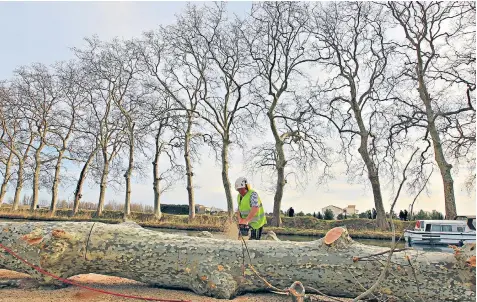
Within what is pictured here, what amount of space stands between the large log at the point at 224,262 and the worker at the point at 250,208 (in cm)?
129

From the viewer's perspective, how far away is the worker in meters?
6.54

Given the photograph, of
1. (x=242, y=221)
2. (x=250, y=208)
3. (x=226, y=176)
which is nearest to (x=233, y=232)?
(x=242, y=221)

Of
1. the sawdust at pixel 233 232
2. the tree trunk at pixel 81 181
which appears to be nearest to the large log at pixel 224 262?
the sawdust at pixel 233 232

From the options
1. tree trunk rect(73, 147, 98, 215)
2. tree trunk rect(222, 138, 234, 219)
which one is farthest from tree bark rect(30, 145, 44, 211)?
tree trunk rect(222, 138, 234, 219)

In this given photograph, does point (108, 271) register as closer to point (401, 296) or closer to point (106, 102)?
point (401, 296)

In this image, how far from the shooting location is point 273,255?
497 centimetres

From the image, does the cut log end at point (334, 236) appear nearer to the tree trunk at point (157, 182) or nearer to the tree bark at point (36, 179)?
the tree trunk at point (157, 182)

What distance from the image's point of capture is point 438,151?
1875 centimetres

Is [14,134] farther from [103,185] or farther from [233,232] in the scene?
[233,232]

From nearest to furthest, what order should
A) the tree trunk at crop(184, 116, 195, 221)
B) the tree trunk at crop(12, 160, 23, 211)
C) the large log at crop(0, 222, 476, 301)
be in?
the large log at crop(0, 222, 476, 301) → the tree trunk at crop(184, 116, 195, 221) → the tree trunk at crop(12, 160, 23, 211)

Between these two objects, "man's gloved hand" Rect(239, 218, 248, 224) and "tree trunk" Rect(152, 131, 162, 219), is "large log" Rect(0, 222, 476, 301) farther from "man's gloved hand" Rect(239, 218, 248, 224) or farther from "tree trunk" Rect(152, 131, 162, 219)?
"tree trunk" Rect(152, 131, 162, 219)

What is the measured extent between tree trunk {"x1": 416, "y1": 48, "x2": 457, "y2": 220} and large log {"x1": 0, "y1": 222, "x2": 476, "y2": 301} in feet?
49.3

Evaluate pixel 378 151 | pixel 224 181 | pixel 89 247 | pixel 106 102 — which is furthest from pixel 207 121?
pixel 89 247

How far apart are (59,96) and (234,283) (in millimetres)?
27067
